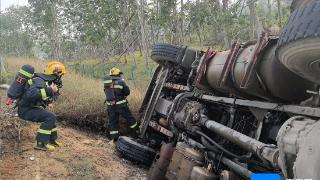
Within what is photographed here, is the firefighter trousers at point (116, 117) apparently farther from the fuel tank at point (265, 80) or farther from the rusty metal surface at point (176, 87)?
the fuel tank at point (265, 80)

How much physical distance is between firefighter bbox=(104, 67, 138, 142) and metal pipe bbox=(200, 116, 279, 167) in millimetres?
3012

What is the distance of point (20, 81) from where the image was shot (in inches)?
248

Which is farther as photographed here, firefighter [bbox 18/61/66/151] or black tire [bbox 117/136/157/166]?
black tire [bbox 117/136/157/166]

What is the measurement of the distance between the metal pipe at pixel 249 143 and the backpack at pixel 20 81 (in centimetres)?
274

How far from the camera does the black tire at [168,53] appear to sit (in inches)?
262

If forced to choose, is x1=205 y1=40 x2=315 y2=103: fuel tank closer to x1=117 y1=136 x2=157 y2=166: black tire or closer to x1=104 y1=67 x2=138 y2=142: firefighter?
x1=117 y1=136 x2=157 y2=166: black tire

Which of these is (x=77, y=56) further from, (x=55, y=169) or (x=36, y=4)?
(x=55, y=169)

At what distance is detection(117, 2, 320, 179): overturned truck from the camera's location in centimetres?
281

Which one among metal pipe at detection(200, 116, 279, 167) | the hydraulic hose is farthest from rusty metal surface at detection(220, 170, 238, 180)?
metal pipe at detection(200, 116, 279, 167)

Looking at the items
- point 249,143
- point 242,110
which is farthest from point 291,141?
point 242,110

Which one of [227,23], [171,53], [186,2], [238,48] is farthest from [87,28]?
[238,48]

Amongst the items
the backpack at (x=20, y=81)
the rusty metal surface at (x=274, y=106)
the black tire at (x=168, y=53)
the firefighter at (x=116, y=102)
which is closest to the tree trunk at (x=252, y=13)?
the firefighter at (x=116, y=102)

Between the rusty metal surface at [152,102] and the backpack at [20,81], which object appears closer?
the backpack at [20,81]

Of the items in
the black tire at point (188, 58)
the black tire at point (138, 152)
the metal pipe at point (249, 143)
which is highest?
the black tire at point (188, 58)
